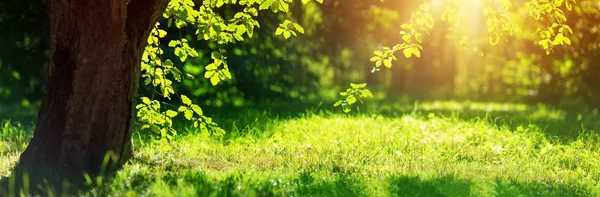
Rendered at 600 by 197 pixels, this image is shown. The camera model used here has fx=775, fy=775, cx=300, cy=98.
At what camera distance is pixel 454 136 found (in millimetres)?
9898

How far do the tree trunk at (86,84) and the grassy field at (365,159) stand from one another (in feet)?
1.41

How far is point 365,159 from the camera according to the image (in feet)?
27.0

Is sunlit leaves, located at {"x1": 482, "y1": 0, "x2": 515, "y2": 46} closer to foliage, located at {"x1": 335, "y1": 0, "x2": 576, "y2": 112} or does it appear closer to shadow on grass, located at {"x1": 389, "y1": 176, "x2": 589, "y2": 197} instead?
foliage, located at {"x1": 335, "y1": 0, "x2": 576, "y2": 112}

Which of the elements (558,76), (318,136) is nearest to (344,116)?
(318,136)

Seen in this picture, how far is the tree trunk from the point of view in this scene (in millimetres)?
6512

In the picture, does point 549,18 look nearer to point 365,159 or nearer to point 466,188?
point 466,188

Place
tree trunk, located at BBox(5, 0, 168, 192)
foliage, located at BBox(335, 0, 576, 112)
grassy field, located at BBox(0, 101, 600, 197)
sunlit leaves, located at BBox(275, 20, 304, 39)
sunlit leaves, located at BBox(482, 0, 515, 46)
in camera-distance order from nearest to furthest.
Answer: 1. grassy field, located at BBox(0, 101, 600, 197)
2. tree trunk, located at BBox(5, 0, 168, 192)
3. sunlit leaves, located at BBox(275, 20, 304, 39)
4. foliage, located at BBox(335, 0, 576, 112)
5. sunlit leaves, located at BBox(482, 0, 515, 46)

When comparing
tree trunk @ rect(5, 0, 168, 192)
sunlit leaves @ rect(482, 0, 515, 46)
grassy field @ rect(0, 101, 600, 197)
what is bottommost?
grassy field @ rect(0, 101, 600, 197)

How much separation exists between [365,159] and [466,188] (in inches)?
70.2

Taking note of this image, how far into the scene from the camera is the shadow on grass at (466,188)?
6.41 metres

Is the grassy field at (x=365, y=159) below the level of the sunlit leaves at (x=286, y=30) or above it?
below

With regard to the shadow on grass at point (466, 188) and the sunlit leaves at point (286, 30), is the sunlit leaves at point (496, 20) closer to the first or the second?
the shadow on grass at point (466, 188)

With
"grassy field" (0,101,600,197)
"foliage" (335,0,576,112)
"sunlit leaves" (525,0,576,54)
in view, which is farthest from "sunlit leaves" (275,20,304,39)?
"sunlit leaves" (525,0,576,54)

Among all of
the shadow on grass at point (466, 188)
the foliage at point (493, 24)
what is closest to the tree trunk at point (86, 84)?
the foliage at point (493, 24)
